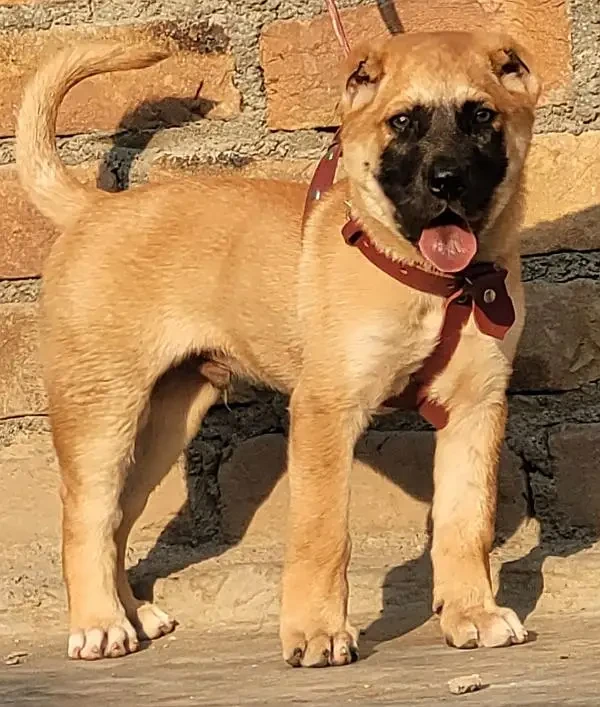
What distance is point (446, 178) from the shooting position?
261cm

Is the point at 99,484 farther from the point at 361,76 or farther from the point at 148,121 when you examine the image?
the point at 361,76

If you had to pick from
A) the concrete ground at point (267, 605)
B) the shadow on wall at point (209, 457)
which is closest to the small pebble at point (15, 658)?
the concrete ground at point (267, 605)

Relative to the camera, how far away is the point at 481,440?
113 inches

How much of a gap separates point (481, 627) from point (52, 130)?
130 centimetres

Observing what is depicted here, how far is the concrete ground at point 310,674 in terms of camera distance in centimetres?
224

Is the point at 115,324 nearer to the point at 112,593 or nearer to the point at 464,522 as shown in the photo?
the point at 112,593

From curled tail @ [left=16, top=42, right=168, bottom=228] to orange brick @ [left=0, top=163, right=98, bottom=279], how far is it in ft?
0.34

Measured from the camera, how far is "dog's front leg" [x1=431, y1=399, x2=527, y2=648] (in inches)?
106

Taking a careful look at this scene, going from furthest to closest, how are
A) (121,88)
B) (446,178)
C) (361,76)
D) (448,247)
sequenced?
(121,88)
(361,76)
(448,247)
(446,178)

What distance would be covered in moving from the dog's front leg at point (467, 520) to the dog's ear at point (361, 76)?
Answer: 58 cm

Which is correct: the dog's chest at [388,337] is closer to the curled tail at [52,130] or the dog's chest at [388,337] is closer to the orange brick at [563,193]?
the orange brick at [563,193]

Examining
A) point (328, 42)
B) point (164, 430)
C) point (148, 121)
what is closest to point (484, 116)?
point (328, 42)

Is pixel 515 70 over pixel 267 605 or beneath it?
over

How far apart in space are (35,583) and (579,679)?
49.9 inches
